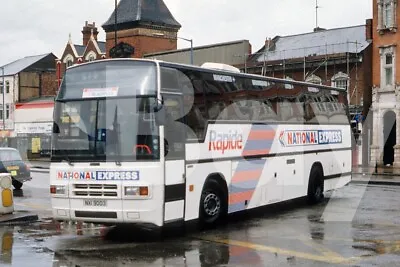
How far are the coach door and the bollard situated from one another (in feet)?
17.5

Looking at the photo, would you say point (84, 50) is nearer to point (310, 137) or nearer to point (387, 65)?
point (387, 65)

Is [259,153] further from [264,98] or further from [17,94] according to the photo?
[17,94]

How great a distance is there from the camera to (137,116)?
468 inches

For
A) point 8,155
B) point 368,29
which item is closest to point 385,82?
point 368,29

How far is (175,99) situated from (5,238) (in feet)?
14.8

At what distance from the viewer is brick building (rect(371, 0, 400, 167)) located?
41344mm

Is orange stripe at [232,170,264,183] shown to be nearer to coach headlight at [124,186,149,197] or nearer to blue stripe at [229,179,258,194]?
blue stripe at [229,179,258,194]

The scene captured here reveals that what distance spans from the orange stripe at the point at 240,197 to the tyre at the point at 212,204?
0.26m

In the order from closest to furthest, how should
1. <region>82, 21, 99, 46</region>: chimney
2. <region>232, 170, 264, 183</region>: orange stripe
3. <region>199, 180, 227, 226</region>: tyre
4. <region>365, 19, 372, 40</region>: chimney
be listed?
<region>199, 180, 227, 226</region>: tyre, <region>232, 170, 264, 183</region>: orange stripe, <region>365, 19, 372, 40</region>: chimney, <region>82, 21, 99, 46</region>: chimney

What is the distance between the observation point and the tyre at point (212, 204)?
1320 centimetres

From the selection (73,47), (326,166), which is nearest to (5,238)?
(326,166)

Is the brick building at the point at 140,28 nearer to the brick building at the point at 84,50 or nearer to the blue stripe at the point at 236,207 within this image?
the brick building at the point at 84,50

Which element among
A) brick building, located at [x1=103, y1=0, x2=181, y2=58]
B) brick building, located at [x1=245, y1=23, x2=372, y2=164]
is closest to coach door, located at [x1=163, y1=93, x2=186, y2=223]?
brick building, located at [x1=245, y1=23, x2=372, y2=164]

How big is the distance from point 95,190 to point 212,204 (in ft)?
8.82
